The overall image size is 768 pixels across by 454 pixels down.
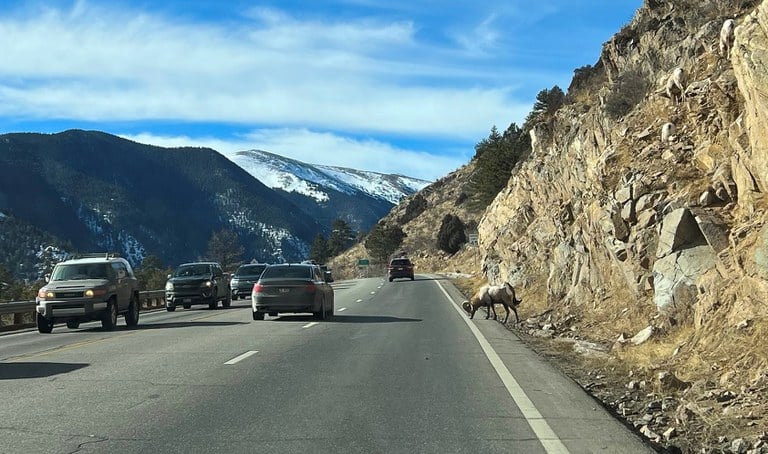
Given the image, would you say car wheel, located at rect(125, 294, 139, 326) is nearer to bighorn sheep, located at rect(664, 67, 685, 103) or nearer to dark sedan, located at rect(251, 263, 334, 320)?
dark sedan, located at rect(251, 263, 334, 320)

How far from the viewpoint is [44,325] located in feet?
68.6

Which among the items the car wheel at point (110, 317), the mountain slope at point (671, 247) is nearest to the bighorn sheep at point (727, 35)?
the mountain slope at point (671, 247)

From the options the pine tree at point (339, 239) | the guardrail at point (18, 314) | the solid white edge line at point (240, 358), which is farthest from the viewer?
the pine tree at point (339, 239)

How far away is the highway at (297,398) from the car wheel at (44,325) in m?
3.86

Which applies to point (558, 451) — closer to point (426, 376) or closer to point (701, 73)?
point (426, 376)

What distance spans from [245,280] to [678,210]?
2929 centimetres

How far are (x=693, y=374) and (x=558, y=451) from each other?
396 centimetres

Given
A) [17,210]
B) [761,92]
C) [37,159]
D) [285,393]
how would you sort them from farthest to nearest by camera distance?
[37,159] → [17,210] → [761,92] → [285,393]

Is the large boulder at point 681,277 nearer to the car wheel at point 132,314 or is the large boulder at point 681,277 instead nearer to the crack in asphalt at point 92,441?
the crack in asphalt at point 92,441

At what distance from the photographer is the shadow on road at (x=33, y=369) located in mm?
11541

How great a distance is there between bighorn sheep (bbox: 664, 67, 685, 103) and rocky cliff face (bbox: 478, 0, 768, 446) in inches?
11.8

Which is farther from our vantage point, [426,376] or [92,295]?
[92,295]

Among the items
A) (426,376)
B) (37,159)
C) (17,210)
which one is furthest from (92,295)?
(37,159)

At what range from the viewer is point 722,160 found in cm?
1484
